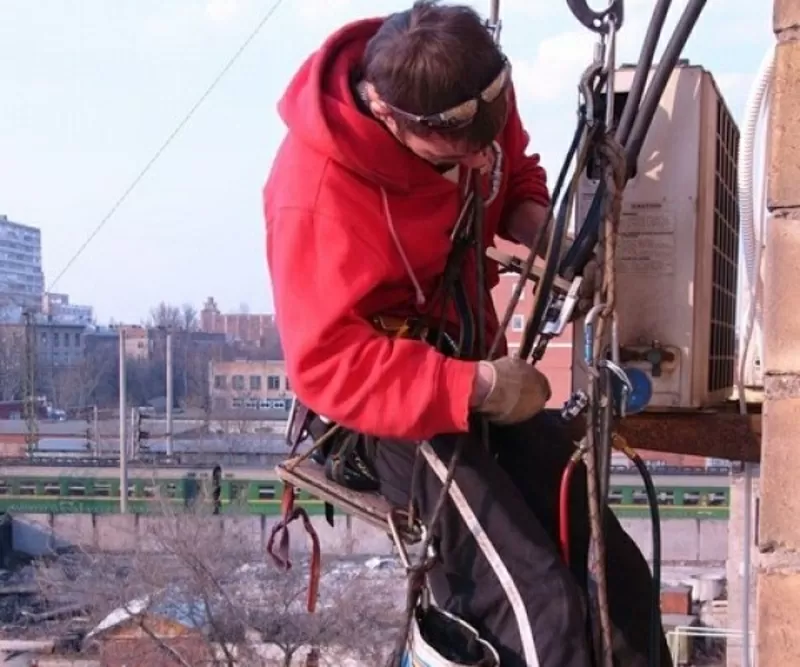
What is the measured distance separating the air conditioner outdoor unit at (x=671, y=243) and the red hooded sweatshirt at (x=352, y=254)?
413 mm

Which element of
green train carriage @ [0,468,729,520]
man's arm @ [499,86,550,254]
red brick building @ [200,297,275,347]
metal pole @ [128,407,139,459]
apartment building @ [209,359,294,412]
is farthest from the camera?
red brick building @ [200,297,275,347]

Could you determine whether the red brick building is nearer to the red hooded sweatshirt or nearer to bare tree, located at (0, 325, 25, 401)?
bare tree, located at (0, 325, 25, 401)

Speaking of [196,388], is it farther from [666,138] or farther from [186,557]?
[666,138]

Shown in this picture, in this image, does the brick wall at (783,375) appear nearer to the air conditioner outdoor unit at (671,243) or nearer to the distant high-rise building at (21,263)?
the air conditioner outdoor unit at (671,243)

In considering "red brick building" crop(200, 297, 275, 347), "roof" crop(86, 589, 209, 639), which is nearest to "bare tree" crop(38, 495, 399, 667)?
"roof" crop(86, 589, 209, 639)

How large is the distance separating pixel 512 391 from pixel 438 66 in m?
0.47

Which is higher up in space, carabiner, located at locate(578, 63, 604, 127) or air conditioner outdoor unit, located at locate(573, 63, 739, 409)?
carabiner, located at locate(578, 63, 604, 127)

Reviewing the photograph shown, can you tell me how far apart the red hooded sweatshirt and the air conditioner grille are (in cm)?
62

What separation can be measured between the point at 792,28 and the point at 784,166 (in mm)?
149

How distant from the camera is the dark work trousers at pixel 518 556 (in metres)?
1.72

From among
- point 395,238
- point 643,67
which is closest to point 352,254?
point 395,238

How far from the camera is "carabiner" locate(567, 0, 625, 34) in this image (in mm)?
1619

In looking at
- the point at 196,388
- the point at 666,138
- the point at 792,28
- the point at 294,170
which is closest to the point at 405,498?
the point at 294,170

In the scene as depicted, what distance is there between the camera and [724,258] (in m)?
2.34
